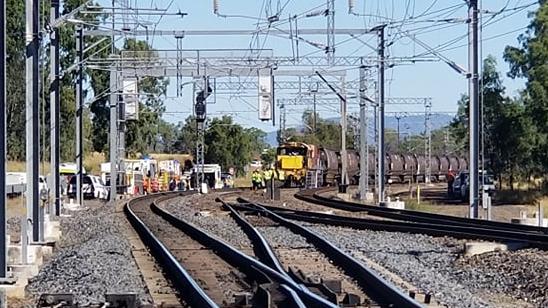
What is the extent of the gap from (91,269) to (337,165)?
237 feet

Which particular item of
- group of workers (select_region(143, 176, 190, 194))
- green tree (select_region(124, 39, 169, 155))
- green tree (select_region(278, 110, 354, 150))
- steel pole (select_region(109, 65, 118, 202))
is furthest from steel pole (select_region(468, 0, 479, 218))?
green tree (select_region(278, 110, 354, 150))

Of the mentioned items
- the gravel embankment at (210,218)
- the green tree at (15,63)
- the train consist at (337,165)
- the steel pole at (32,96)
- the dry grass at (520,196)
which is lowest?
the dry grass at (520,196)

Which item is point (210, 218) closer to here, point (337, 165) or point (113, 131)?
point (113, 131)

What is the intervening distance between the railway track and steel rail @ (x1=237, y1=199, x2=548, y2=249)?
5029 millimetres

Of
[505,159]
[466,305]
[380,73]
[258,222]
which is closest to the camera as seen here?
[466,305]

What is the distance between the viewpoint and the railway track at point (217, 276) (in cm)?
1427

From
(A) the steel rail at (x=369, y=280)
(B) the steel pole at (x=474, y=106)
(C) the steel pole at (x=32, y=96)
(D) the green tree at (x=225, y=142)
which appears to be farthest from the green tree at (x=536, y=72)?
(D) the green tree at (x=225, y=142)

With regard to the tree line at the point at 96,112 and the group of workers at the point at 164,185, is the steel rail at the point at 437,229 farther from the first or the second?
the group of workers at the point at 164,185

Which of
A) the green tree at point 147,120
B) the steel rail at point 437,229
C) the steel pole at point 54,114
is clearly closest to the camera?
the steel rail at point 437,229

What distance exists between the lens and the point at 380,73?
2084 inches

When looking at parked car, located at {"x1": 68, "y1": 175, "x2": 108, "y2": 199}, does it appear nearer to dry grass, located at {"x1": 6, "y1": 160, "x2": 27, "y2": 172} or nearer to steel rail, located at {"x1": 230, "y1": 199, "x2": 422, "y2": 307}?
dry grass, located at {"x1": 6, "y1": 160, "x2": 27, "y2": 172}

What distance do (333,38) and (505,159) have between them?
1093 inches

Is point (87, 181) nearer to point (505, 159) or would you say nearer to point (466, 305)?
point (505, 159)

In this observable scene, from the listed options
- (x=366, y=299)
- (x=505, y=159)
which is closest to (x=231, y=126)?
(x=505, y=159)
